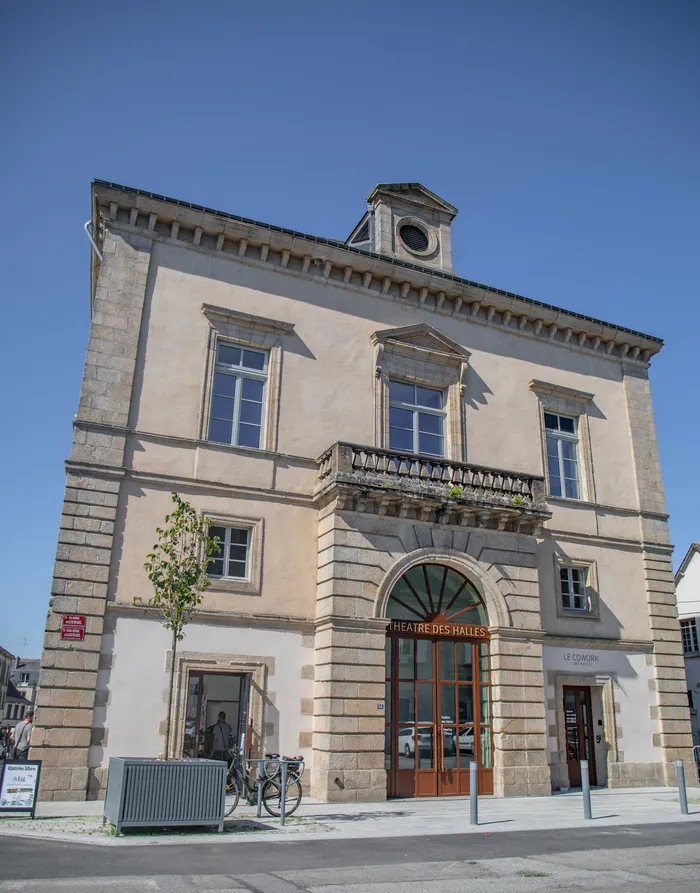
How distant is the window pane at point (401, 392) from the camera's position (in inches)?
810

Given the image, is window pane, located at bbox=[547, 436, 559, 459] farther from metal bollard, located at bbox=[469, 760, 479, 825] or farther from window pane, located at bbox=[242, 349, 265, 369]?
metal bollard, located at bbox=[469, 760, 479, 825]

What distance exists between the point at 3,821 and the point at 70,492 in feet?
21.4

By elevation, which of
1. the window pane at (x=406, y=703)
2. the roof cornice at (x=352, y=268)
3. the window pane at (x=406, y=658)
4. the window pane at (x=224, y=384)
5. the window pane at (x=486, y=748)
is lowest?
the window pane at (x=486, y=748)

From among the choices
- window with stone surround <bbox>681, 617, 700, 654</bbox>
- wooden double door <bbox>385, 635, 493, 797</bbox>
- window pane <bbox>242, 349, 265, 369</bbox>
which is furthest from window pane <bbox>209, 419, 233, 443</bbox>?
window with stone surround <bbox>681, 617, 700, 654</bbox>

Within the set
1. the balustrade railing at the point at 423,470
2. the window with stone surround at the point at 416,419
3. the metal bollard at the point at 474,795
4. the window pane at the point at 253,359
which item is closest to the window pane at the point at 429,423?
the window with stone surround at the point at 416,419

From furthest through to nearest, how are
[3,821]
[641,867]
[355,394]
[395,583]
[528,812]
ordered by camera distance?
[355,394] → [395,583] → [528,812] → [3,821] → [641,867]

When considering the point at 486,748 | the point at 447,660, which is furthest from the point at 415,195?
the point at 486,748

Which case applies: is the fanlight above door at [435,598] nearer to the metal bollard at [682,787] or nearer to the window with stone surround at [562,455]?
the window with stone surround at [562,455]

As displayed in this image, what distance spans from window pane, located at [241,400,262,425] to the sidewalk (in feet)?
28.2

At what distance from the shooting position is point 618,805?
16641 millimetres

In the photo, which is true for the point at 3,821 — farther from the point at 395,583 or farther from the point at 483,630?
the point at 483,630

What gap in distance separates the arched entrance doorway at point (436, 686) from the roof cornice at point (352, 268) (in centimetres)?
798

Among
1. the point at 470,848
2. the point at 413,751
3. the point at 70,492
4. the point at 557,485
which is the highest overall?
the point at 557,485

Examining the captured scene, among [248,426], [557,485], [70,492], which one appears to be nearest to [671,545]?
[557,485]
